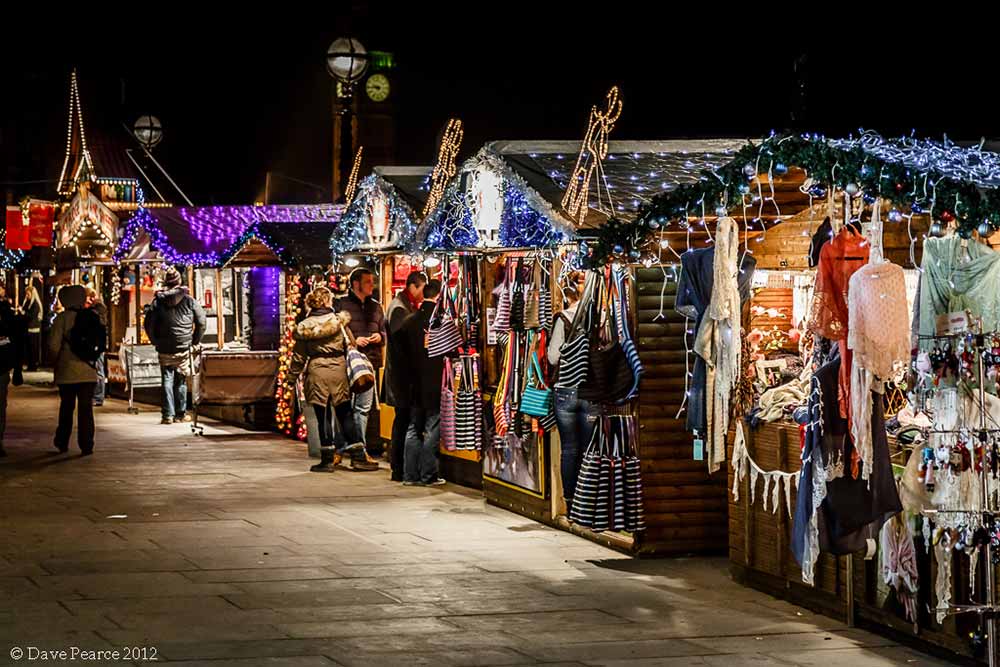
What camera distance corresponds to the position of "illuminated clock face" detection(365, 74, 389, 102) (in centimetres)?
4459

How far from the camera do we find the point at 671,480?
1098 cm

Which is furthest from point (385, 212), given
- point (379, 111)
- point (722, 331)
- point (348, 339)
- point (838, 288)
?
point (379, 111)

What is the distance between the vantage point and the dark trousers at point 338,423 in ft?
52.7

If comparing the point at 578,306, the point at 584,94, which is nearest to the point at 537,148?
the point at 578,306

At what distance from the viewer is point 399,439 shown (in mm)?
15289

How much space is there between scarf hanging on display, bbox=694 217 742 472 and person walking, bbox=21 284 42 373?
30177 millimetres

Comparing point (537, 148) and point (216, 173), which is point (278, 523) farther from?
point (216, 173)

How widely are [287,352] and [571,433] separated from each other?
8872mm

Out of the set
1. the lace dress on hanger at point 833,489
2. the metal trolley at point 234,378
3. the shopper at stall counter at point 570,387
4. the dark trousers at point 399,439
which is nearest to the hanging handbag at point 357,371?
the dark trousers at point 399,439

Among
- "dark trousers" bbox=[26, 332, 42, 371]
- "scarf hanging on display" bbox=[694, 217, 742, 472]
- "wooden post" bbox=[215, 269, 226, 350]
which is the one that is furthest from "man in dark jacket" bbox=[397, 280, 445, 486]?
"dark trousers" bbox=[26, 332, 42, 371]

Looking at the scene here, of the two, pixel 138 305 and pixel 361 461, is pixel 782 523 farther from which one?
pixel 138 305

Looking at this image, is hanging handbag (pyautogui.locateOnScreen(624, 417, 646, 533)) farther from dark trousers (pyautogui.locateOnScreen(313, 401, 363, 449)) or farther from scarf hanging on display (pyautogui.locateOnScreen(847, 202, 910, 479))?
dark trousers (pyautogui.locateOnScreen(313, 401, 363, 449))

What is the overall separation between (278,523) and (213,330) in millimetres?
12424

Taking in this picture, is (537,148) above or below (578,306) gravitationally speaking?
above
